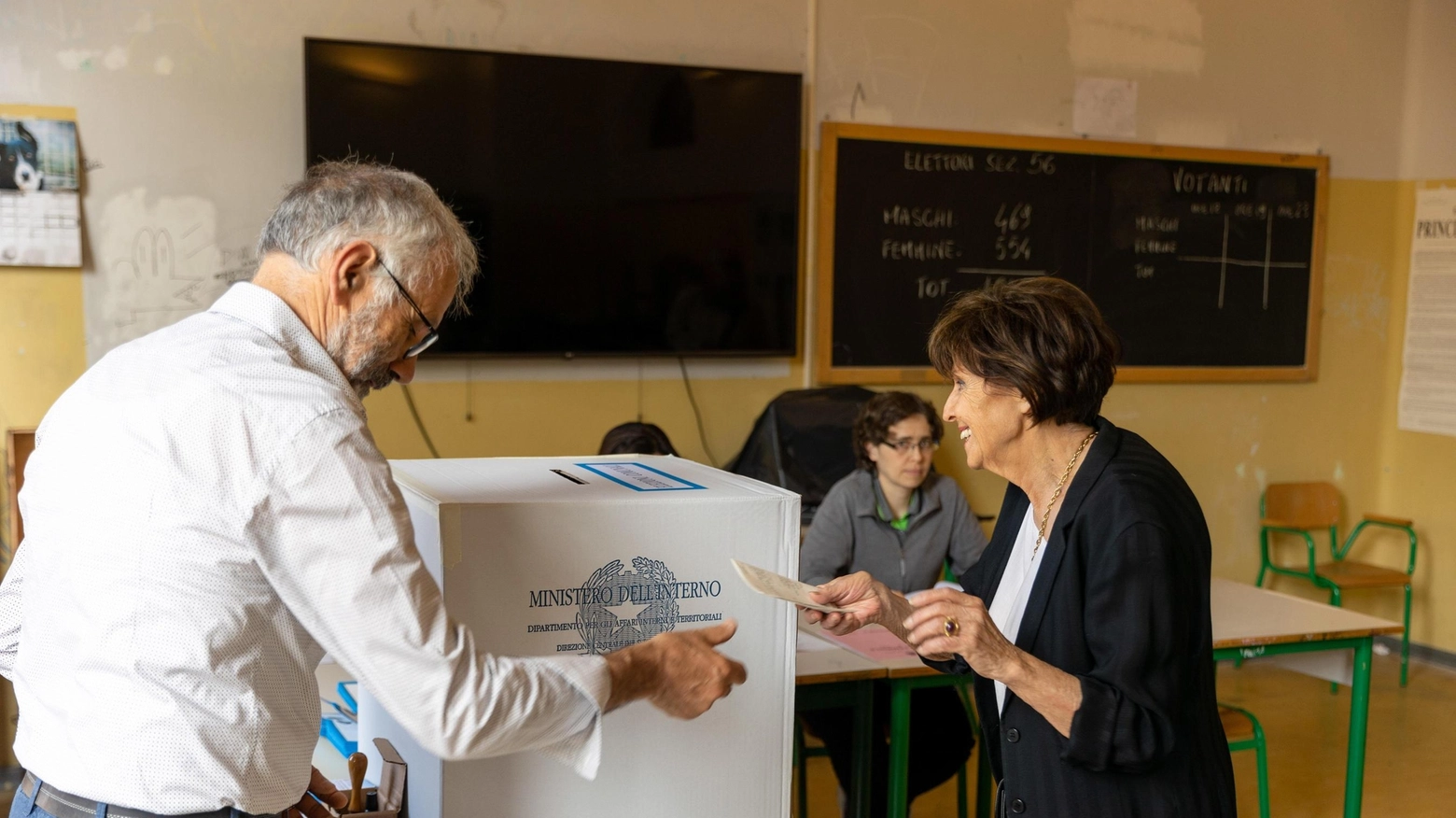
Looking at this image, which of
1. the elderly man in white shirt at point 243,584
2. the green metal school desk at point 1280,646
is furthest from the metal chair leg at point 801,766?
the elderly man in white shirt at point 243,584

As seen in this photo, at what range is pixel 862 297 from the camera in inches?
170

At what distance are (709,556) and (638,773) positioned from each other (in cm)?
27

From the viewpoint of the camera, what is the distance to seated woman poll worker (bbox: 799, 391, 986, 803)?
320 cm

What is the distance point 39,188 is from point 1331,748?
4427 mm

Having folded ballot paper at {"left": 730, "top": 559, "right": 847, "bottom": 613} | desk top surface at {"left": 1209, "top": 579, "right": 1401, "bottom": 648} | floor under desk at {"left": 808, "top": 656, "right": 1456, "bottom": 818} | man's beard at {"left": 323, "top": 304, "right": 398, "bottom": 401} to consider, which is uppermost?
man's beard at {"left": 323, "top": 304, "right": 398, "bottom": 401}

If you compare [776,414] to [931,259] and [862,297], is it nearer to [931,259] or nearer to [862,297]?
[862,297]

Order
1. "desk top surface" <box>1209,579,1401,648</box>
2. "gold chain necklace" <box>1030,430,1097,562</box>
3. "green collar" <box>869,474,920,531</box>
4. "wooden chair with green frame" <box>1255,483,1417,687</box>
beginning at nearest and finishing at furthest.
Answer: "gold chain necklace" <box>1030,430,1097,562</box>, "desk top surface" <box>1209,579,1401,648</box>, "green collar" <box>869,474,920,531</box>, "wooden chair with green frame" <box>1255,483,1417,687</box>

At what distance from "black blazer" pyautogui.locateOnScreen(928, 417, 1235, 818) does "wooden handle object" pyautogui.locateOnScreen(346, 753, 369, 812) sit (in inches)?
32.8

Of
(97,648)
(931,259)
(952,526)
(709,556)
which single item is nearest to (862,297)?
(931,259)

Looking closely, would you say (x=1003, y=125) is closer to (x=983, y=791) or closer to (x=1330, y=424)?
(x=1330, y=424)

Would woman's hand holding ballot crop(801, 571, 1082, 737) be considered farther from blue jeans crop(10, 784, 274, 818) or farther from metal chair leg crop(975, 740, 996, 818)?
metal chair leg crop(975, 740, 996, 818)

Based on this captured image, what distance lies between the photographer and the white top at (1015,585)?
1657mm

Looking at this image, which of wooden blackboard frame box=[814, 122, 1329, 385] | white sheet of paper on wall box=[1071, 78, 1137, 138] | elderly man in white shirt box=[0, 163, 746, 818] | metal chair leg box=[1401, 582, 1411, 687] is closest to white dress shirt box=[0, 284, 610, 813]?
elderly man in white shirt box=[0, 163, 746, 818]

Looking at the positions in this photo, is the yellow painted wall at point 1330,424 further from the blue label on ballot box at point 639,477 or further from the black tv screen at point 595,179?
the blue label on ballot box at point 639,477
